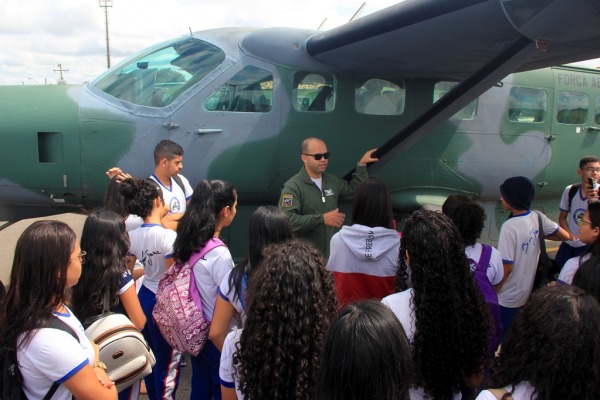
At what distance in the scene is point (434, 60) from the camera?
5.41m

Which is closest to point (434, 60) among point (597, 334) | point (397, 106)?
point (397, 106)

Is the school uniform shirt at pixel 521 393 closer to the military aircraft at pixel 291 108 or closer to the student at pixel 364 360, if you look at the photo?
the student at pixel 364 360

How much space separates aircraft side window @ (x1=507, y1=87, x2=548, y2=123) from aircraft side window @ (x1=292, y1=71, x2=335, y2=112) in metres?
2.49

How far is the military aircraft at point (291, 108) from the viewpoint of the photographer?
191 inches

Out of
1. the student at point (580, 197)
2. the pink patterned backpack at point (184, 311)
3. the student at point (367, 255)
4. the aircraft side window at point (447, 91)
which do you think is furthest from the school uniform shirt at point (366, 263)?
the aircraft side window at point (447, 91)

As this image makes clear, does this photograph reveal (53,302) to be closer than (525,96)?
Yes

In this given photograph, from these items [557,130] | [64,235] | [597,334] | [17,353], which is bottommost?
[17,353]

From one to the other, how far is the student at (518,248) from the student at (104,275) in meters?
2.61

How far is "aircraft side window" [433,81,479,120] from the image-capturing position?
20.4 ft

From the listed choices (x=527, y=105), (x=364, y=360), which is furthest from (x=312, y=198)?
(x=527, y=105)

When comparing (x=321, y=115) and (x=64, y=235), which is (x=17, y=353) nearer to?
(x=64, y=235)

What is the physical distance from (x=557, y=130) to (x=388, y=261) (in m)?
5.06

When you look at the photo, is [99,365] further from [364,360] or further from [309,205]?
[309,205]

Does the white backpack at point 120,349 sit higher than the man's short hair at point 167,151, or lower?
lower
